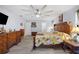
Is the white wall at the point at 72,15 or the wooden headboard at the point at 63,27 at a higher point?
the white wall at the point at 72,15

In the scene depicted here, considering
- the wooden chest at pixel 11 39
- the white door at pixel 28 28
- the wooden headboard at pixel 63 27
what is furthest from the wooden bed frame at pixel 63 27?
the wooden chest at pixel 11 39

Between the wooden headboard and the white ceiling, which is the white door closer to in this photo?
the white ceiling

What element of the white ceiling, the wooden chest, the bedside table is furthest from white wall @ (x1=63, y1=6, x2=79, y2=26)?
the wooden chest

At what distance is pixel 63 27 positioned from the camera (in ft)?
8.12

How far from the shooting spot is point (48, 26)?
7.68 feet

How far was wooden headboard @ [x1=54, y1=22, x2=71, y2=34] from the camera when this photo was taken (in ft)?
7.78

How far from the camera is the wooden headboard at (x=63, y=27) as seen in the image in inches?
93.4

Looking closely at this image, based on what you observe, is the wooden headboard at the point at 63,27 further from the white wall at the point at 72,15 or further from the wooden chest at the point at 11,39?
the wooden chest at the point at 11,39

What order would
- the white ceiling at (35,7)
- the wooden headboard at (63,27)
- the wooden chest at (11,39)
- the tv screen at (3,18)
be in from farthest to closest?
the wooden chest at (11,39), the tv screen at (3,18), the wooden headboard at (63,27), the white ceiling at (35,7)

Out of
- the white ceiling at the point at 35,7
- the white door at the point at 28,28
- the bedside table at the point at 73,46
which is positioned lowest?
the bedside table at the point at 73,46

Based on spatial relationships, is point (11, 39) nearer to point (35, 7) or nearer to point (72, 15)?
point (35, 7)

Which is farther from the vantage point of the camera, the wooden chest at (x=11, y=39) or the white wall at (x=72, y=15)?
the wooden chest at (x=11, y=39)

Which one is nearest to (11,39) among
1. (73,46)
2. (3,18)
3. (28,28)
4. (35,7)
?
(3,18)
